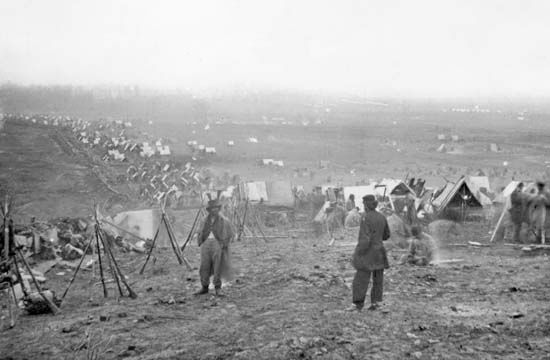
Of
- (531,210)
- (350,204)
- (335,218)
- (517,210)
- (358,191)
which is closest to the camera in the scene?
(531,210)

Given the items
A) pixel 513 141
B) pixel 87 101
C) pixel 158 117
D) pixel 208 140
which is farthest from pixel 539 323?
pixel 87 101

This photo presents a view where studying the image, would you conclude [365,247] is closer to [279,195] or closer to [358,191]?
[358,191]

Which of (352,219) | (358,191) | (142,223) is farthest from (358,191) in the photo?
(142,223)

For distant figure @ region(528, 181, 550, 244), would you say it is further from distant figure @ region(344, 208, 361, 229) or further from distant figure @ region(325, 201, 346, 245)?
distant figure @ region(325, 201, 346, 245)

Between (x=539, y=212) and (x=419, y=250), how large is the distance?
3.84 meters

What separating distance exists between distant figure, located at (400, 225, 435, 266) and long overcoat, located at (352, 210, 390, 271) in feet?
10.7

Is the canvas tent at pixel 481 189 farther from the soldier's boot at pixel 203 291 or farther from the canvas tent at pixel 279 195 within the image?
the soldier's boot at pixel 203 291

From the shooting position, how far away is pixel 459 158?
46.3 metres

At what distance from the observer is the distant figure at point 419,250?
1023 cm

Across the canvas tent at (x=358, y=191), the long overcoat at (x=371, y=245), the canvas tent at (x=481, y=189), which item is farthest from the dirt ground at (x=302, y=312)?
the canvas tent at (x=358, y=191)

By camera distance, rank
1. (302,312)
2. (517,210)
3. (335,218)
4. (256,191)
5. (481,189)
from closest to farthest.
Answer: (302,312) → (517,210) → (335,218) → (481,189) → (256,191)

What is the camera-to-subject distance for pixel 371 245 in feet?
23.3

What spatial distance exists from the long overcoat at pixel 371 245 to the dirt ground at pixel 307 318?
70 cm

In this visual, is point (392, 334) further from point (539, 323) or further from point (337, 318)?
point (539, 323)
